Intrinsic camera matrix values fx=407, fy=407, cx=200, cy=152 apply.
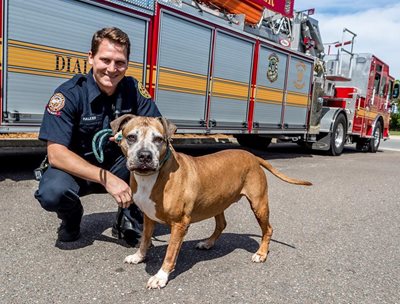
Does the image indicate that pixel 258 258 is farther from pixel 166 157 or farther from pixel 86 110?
pixel 86 110

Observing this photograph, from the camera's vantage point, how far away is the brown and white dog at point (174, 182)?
2443mm

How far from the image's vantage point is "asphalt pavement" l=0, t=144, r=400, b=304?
8.26ft

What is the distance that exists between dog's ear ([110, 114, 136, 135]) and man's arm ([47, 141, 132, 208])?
376 millimetres

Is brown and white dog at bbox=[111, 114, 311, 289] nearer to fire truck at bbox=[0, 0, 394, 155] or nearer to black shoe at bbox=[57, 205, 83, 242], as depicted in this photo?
black shoe at bbox=[57, 205, 83, 242]

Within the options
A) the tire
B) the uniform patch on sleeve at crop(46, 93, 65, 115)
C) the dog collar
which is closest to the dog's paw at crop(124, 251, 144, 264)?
the dog collar

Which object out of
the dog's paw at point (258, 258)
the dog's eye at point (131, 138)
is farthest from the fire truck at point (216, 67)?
the dog's paw at point (258, 258)

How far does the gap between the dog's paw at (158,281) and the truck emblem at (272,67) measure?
23.5 feet

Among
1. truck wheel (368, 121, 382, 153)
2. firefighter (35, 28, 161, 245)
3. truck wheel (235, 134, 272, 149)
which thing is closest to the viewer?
firefighter (35, 28, 161, 245)

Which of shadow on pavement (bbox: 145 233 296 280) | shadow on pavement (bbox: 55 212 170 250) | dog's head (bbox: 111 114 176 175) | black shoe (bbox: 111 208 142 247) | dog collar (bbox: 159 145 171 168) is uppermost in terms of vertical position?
dog's head (bbox: 111 114 176 175)

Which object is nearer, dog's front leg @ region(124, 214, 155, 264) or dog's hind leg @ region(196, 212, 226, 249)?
dog's front leg @ region(124, 214, 155, 264)

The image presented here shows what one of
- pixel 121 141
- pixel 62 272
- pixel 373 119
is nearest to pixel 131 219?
pixel 62 272

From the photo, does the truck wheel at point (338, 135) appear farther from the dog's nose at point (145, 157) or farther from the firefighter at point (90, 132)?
the dog's nose at point (145, 157)

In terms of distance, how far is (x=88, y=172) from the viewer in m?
2.83

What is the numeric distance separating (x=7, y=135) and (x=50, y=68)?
3.38 ft
